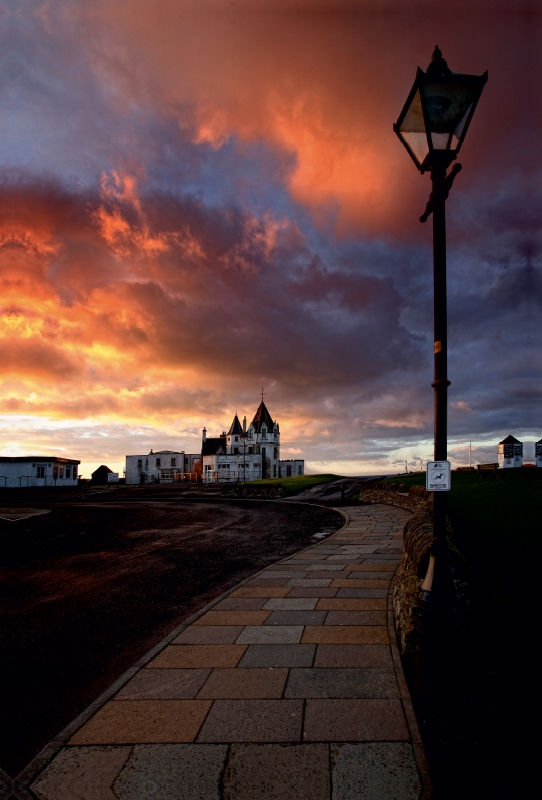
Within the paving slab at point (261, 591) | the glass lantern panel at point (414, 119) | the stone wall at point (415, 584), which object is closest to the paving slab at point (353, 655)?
the stone wall at point (415, 584)

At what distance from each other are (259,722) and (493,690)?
2304 millimetres

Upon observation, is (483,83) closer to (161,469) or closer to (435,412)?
(435,412)

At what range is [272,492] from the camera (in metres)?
34.6

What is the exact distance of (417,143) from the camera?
5152mm

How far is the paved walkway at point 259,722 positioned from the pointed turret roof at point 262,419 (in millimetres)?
73520

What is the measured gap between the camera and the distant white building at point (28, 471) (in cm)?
5234

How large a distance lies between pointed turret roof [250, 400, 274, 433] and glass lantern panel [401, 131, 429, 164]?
75193 mm

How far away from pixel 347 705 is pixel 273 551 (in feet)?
27.1

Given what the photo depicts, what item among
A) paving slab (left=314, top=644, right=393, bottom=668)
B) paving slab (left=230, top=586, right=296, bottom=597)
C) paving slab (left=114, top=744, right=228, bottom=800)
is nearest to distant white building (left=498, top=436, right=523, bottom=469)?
paving slab (left=230, top=586, right=296, bottom=597)

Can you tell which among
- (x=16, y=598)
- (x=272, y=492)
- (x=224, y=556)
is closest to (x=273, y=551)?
(x=224, y=556)

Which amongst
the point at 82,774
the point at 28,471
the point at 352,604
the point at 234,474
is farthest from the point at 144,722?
the point at 234,474

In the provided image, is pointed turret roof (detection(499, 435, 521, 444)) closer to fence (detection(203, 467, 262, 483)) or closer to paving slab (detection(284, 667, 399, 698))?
fence (detection(203, 467, 262, 483))

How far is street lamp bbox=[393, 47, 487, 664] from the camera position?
459cm

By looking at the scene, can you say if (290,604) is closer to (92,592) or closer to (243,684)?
(243,684)
